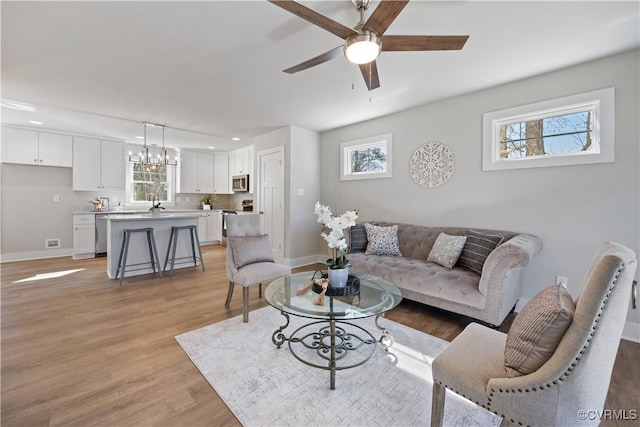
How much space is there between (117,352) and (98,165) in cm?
536

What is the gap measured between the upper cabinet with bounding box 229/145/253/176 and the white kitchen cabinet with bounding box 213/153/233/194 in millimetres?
A: 192

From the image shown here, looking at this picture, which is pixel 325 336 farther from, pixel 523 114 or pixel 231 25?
pixel 523 114

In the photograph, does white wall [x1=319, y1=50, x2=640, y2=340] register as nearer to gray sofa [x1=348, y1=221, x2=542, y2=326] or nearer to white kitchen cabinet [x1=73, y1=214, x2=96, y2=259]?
gray sofa [x1=348, y1=221, x2=542, y2=326]

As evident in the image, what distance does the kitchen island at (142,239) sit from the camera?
13.4 feet

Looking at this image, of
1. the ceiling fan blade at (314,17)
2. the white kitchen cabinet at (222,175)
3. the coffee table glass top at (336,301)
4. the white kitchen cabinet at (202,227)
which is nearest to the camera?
the ceiling fan blade at (314,17)

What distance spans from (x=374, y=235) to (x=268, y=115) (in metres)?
2.48

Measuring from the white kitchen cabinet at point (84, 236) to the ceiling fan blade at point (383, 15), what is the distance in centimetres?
662

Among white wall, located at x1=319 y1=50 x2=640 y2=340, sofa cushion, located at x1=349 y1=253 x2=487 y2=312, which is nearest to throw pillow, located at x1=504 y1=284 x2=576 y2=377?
sofa cushion, located at x1=349 y1=253 x2=487 y2=312

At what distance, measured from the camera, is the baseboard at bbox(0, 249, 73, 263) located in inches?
201

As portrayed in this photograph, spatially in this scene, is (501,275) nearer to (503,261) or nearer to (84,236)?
(503,261)

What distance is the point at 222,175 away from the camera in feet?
25.2

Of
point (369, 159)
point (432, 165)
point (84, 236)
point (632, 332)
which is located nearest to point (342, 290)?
A: point (432, 165)

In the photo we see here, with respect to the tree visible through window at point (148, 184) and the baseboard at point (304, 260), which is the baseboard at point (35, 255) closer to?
the tree visible through window at point (148, 184)

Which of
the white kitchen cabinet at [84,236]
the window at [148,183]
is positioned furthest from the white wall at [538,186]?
the white kitchen cabinet at [84,236]
